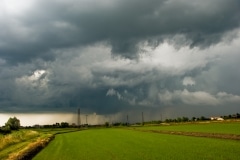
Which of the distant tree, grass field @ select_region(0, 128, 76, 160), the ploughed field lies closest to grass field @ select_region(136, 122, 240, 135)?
the ploughed field

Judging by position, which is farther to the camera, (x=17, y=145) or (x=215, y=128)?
(x=215, y=128)

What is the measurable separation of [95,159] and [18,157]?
823 cm

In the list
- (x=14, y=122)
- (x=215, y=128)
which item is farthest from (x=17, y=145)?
(x=14, y=122)

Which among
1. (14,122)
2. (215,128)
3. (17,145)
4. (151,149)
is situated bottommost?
(151,149)

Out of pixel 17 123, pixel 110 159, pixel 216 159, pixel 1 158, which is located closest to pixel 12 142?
pixel 1 158

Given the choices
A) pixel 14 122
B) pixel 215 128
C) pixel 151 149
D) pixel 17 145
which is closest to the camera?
pixel 151 149

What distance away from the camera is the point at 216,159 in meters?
24.5

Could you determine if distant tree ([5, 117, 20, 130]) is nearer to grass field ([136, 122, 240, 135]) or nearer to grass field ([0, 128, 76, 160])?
grass field ([136, 122, 240, 135])

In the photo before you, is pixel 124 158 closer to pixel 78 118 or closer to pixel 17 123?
pixel 78 118

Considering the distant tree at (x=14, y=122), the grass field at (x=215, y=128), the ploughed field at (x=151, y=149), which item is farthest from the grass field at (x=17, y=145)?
the distant tree at (x=14, y=122)

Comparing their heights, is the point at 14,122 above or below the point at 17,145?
above

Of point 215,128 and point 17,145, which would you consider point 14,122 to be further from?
point 17,145

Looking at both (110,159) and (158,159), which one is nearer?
(158,159)

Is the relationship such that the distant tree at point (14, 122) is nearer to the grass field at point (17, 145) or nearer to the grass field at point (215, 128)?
the grass field at point (215, 128)
